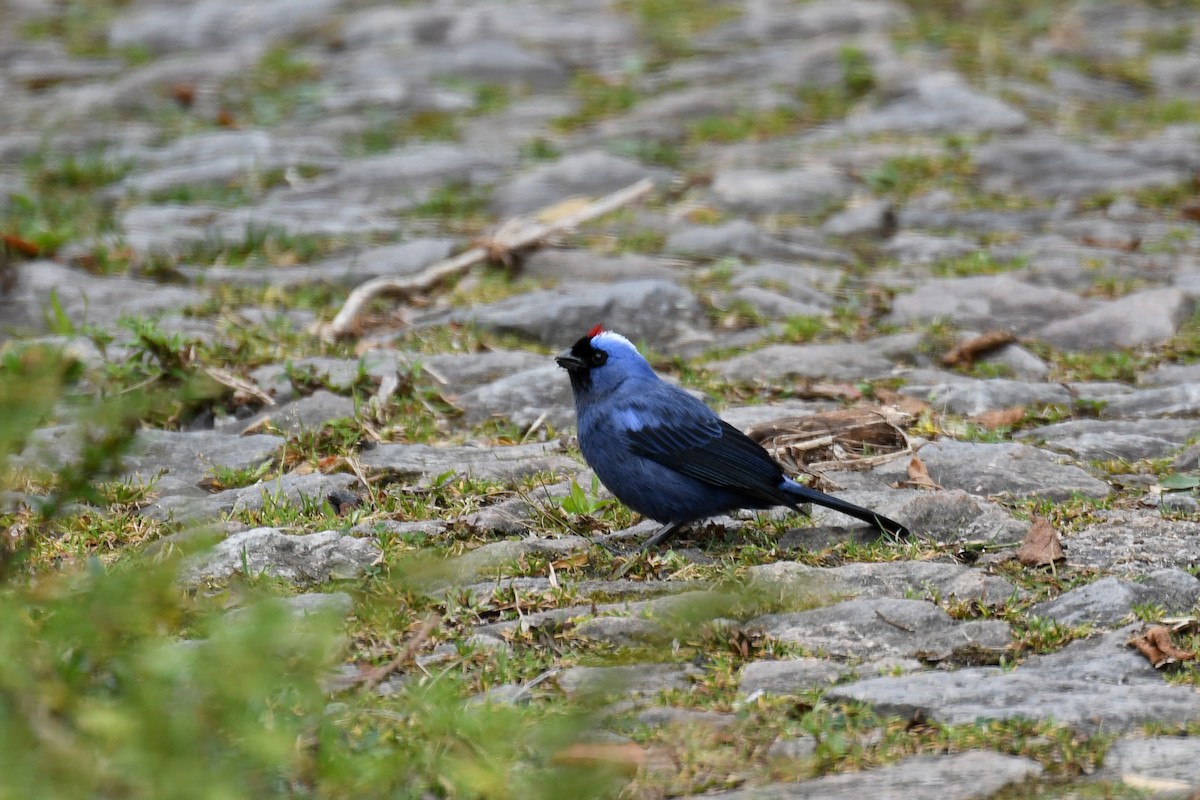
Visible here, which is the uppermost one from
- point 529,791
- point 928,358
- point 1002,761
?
point 529,791

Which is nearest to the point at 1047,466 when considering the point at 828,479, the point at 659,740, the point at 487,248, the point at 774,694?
the point at 828,479

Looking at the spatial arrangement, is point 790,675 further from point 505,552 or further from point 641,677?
point 505,552

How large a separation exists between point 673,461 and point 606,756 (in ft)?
5.05

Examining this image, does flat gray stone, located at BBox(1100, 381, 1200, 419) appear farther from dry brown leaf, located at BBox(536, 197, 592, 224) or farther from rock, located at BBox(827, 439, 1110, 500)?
dry brown leaf, located at BBox(536, 197, 592, 224)

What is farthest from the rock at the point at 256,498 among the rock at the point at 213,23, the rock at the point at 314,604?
the rock at the point at 213,23

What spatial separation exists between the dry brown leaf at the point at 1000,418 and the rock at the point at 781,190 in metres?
2.83

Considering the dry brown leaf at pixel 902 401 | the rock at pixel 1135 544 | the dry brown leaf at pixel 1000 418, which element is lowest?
the dry brown leaf at pixel 1000 418

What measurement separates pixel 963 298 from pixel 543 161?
3.11 m

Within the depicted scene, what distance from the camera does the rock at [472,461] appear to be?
482 centimetres

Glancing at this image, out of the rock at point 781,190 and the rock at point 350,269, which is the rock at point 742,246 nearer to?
the rock at point 781,190

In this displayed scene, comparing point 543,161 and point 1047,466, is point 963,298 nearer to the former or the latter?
point 1047,466

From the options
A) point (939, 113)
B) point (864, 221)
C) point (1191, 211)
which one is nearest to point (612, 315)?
point (864, 221)

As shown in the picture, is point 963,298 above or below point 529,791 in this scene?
below

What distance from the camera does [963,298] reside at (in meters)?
6.60
